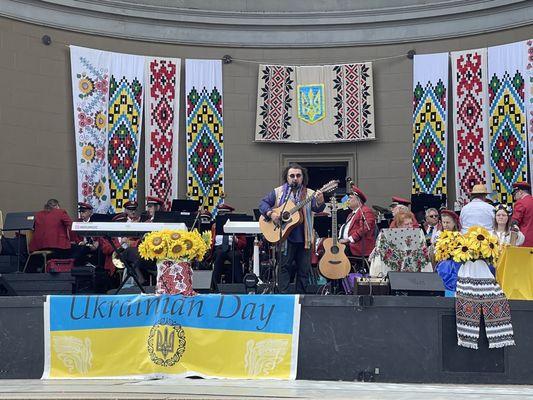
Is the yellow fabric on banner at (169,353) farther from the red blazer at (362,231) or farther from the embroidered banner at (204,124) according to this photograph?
the embroidered banner at (204,124)

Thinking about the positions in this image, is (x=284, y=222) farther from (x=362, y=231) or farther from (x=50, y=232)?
(x=50, y=232)

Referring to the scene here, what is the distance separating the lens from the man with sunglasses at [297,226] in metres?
9.13

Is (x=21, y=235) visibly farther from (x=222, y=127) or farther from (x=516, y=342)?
(x=516, y=342)

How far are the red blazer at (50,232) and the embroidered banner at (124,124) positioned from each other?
2.58 meters

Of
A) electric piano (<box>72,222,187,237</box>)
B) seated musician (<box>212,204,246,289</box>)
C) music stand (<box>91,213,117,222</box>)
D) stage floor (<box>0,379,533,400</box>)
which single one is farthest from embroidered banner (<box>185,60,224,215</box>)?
stage floor (<box>0,379,533,400</box>)

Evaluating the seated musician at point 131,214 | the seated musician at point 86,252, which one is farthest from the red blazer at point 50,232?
the seated musician at point 131,214

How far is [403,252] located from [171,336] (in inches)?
116

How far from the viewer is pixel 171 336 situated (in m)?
7.63

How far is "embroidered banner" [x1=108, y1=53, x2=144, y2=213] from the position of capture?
15.2 meters

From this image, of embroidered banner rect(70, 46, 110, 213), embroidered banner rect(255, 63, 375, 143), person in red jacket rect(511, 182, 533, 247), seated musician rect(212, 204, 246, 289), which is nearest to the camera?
person in red jacket rect(511, 182, 533, 247)

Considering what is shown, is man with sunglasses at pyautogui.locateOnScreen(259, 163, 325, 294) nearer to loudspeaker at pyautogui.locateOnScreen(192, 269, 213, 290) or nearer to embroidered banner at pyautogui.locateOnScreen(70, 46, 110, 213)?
loudspeaker at pyautogui.locateOnScreen(192, 269, 213, 290)

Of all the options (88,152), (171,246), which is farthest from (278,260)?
(88,152)

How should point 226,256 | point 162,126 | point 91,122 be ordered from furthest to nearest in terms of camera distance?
point 162,126, point 91,122, point 226,256

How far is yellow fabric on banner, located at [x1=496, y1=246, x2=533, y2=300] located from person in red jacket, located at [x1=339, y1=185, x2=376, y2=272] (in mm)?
2091
